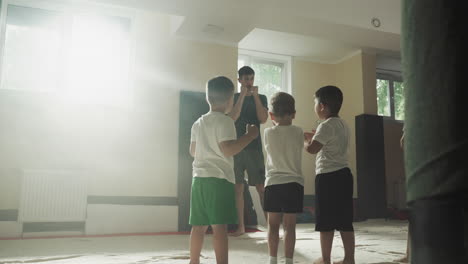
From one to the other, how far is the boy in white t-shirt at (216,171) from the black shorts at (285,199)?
26cm

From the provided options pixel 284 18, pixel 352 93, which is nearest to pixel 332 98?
pixel 284 18

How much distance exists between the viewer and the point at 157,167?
4324mm

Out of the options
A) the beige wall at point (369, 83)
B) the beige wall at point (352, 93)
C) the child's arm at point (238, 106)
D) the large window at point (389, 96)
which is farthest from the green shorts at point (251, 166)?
the large window at point (389, 96)

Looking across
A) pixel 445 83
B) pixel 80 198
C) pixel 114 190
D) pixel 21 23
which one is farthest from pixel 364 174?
pixel 445 83

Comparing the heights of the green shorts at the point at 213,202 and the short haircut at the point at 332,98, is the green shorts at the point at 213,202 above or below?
below

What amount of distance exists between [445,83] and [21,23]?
4.64 meters

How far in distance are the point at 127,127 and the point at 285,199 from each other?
277 centimetres

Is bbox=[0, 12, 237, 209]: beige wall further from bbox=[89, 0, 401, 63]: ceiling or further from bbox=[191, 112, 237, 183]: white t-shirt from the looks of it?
bbox=[191, 112, 237, 183]: white t-shirt

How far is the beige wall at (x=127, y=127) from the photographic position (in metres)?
3.90

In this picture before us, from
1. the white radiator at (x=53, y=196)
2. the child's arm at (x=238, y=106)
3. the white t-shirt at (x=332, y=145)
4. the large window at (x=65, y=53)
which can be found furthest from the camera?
the large window at (x=65, y=53)

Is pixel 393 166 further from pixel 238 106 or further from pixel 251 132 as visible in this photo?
pixel 251 132

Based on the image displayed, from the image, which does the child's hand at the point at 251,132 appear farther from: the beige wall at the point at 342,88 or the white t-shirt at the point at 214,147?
the beige wall at the point at 342,88

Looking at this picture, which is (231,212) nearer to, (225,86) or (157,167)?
(225,86)

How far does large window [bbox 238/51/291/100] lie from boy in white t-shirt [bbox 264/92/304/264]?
4.27 meters
